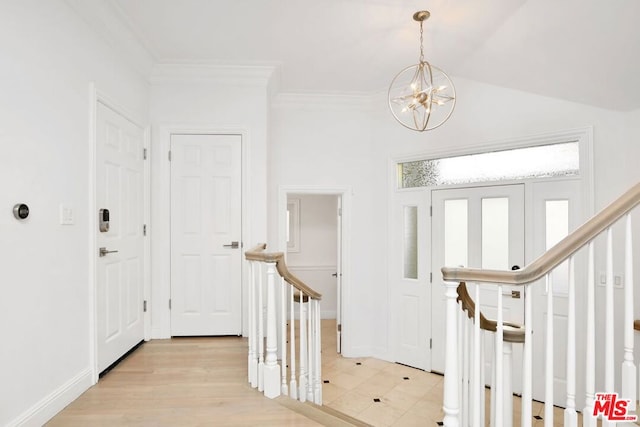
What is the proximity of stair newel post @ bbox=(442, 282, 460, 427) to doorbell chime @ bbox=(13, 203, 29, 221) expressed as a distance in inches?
82.0

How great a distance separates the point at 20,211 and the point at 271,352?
160cm

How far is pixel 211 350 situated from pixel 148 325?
0.74 metres

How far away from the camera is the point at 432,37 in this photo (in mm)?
3006

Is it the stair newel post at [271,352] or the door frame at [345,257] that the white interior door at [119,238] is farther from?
the door frame at [345,257]

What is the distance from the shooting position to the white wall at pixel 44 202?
1.68 meters

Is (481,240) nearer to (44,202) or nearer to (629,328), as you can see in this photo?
(629,328)

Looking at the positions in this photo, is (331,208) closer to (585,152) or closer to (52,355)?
(585,152)

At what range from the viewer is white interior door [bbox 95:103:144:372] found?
8.19 ft

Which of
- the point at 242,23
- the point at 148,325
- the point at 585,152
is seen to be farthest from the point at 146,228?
the point at 585,152

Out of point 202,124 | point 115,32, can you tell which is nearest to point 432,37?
point 202,124

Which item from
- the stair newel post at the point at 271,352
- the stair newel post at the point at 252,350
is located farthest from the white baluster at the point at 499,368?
the stair newel post at the point at 252,350

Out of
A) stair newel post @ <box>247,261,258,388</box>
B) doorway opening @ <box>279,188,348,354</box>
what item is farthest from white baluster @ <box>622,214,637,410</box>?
doorway opening @ <box>279,188,348,354</box>

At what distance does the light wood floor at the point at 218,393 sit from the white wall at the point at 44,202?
277mm

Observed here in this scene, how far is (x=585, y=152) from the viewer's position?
119 inches
